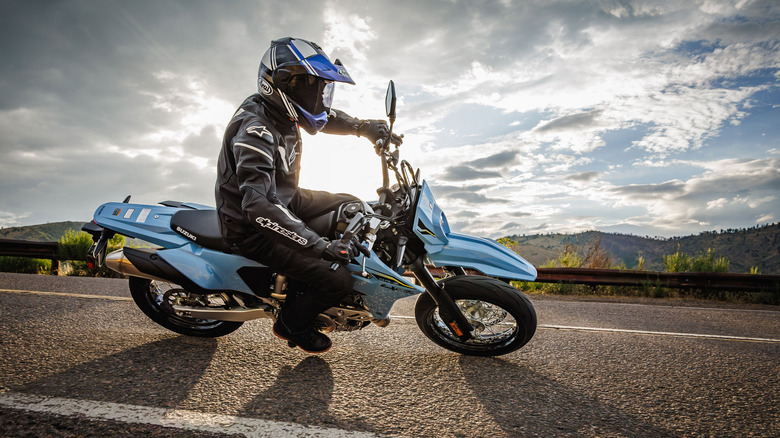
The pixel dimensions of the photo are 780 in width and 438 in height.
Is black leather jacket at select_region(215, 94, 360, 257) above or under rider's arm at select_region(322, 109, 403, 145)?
under

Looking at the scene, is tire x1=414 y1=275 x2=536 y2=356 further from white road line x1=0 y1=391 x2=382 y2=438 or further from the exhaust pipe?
the exhaust pipe

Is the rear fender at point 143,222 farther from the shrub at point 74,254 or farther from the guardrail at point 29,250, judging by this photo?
the guardrail at point 29,250

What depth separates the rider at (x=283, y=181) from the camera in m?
2.62

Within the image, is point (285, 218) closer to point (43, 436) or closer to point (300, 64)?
point (300, 64)

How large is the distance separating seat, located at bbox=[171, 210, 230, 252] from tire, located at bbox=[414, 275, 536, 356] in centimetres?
156

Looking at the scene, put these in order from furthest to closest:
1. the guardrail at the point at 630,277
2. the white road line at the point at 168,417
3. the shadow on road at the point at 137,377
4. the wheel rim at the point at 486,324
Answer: the guardrail at the point at 630,277
the wheel rim at the point at 486,324
the shadow on road at the point at 137,377
the white road line at the point at 168,417

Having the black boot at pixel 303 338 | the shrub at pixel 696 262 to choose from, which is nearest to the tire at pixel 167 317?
the black boot at pixel 303 338

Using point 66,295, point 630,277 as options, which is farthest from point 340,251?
point 630,277

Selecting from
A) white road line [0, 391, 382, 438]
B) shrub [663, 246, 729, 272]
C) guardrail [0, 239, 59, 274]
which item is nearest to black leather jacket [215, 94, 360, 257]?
white road line [0, 391, 382, 438]

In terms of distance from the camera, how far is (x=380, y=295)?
9.54ft

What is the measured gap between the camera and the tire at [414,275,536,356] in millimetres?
3008

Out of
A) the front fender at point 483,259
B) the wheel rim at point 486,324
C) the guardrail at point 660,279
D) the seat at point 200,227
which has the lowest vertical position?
the wheel rim at point 486,324

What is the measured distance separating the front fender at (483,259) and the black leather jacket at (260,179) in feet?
3.28

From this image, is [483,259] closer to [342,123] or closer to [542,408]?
[542,408]
